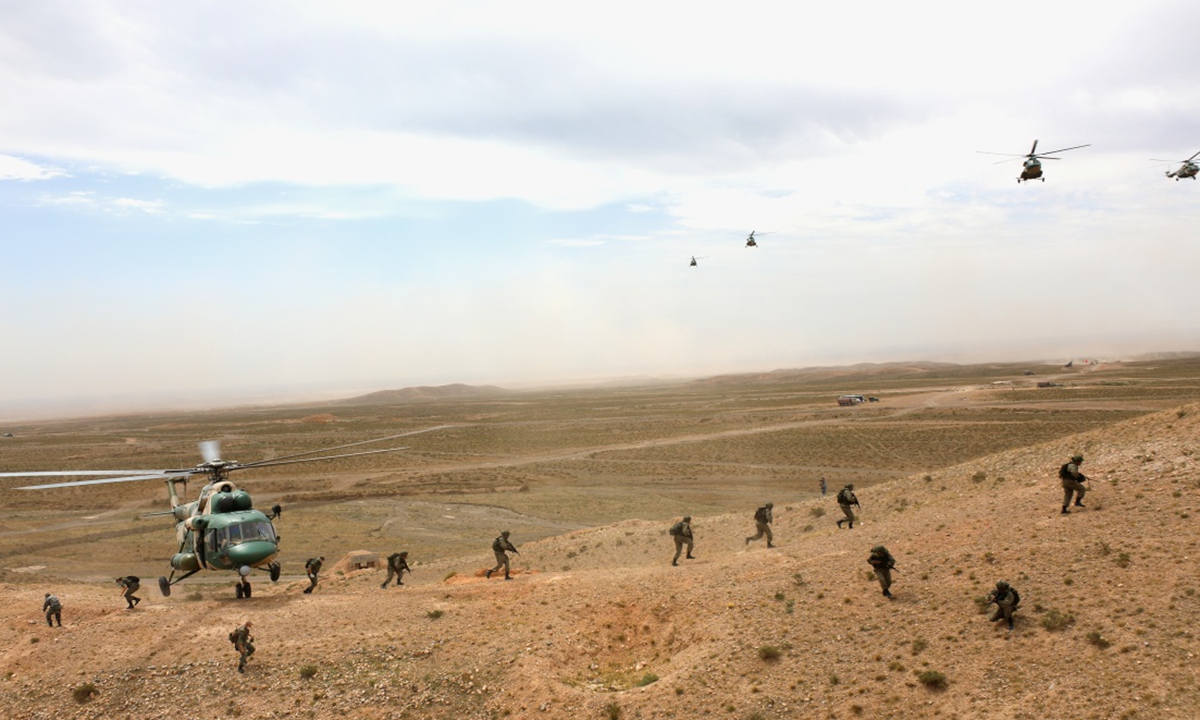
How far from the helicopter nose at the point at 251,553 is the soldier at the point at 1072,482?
67.1ft

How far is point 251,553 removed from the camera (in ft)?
60.5

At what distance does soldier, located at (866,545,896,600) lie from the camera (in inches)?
580

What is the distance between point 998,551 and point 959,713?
17.9ft

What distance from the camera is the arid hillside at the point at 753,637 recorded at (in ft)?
39.5

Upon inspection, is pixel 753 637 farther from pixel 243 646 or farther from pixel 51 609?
pixel 51 609

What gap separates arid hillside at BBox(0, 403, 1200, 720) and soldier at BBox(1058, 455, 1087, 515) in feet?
1.22

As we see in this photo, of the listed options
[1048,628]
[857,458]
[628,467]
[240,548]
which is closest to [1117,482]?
[1048,628]

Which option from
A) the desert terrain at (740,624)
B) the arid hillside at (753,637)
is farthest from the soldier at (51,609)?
the arid hillside at (753,637)

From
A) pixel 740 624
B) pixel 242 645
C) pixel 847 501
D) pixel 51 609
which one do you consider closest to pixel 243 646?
pixel 242 645

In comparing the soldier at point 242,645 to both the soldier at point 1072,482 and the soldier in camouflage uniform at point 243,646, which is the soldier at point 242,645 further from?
the soldier at point 1072,482

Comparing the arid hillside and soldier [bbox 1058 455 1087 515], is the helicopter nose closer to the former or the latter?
the arid hillside

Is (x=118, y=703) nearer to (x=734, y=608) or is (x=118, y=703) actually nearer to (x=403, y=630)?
(x=403, y=630)

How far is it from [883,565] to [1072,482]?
5.61 m

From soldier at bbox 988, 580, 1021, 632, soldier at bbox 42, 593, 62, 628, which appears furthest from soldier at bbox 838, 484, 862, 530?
soldier at bbox 42, 593, 62, 628
